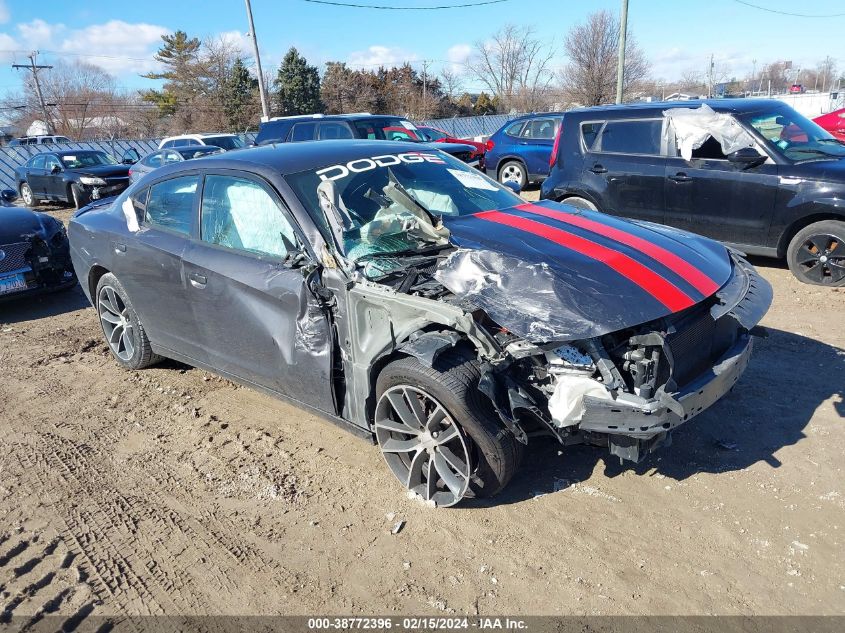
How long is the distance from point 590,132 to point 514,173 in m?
6.46

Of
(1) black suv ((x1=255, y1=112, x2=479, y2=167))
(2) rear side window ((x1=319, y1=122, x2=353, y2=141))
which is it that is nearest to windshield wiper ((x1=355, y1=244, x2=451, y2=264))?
(1) black suv ((x1=255, y1=112, x2=479, y2=167))

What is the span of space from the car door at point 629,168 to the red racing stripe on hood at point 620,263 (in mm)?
4122

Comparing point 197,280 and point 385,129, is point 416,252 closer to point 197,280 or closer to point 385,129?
point 197,280

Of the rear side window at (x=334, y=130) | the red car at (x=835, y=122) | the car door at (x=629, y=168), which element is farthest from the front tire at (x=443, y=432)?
the red car at (x=835, y=122)

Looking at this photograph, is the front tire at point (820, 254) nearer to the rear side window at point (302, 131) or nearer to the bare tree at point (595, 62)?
the rear side window at point (302, 131)

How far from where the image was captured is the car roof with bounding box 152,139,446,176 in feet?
12.4

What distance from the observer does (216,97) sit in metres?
48.0

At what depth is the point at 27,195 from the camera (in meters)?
17.6

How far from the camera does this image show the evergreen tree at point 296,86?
150 feet

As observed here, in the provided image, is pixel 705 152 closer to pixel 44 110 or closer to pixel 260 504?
pixel 260 504

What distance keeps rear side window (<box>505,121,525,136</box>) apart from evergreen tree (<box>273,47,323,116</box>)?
34.7 meters

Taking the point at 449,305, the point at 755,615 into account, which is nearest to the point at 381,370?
→ the point at 449,305

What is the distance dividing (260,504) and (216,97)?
50.4m

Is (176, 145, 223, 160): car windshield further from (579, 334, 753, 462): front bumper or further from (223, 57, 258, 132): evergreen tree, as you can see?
(223, 57, 258, 132): evergreen tree
